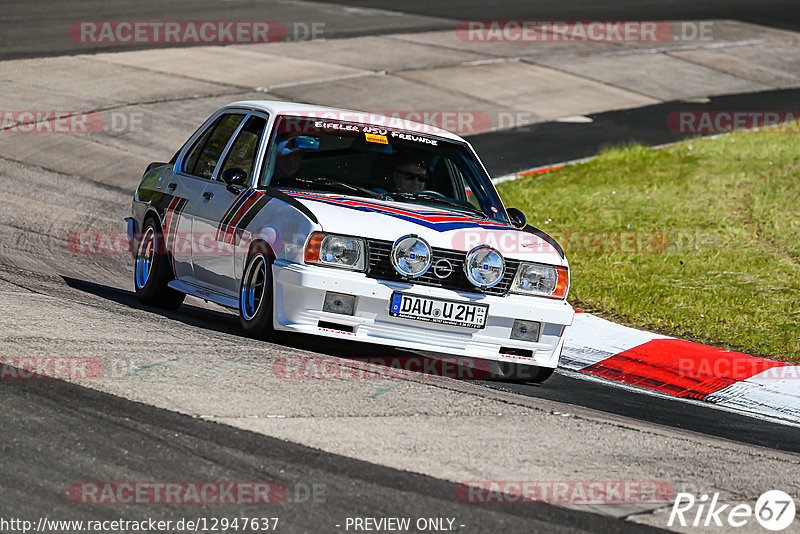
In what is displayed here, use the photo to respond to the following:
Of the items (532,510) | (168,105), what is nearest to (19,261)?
(532,510)

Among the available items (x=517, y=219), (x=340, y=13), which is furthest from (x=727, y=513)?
(x=340, y=13)

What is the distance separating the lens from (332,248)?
6.88m

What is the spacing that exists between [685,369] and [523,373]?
4.59 ft

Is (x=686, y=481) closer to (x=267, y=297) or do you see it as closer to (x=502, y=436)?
(x=502, y=436)

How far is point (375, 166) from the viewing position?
797 centimetres

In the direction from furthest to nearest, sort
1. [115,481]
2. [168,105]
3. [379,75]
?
[379,75] → [168,105] → [115,481]

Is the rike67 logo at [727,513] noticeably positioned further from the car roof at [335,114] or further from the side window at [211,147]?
the side window at [211,147]

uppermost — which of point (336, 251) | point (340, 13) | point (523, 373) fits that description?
point (340, 13)

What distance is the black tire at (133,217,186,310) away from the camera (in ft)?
28.1


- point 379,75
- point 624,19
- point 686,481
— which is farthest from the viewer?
point 624,19

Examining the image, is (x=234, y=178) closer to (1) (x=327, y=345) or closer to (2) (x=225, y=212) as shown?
(2) (x=225, y=212)

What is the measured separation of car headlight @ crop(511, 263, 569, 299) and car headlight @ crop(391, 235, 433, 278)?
0.62m

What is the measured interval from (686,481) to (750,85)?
19878 mm

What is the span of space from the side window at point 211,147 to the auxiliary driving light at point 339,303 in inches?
75.2
